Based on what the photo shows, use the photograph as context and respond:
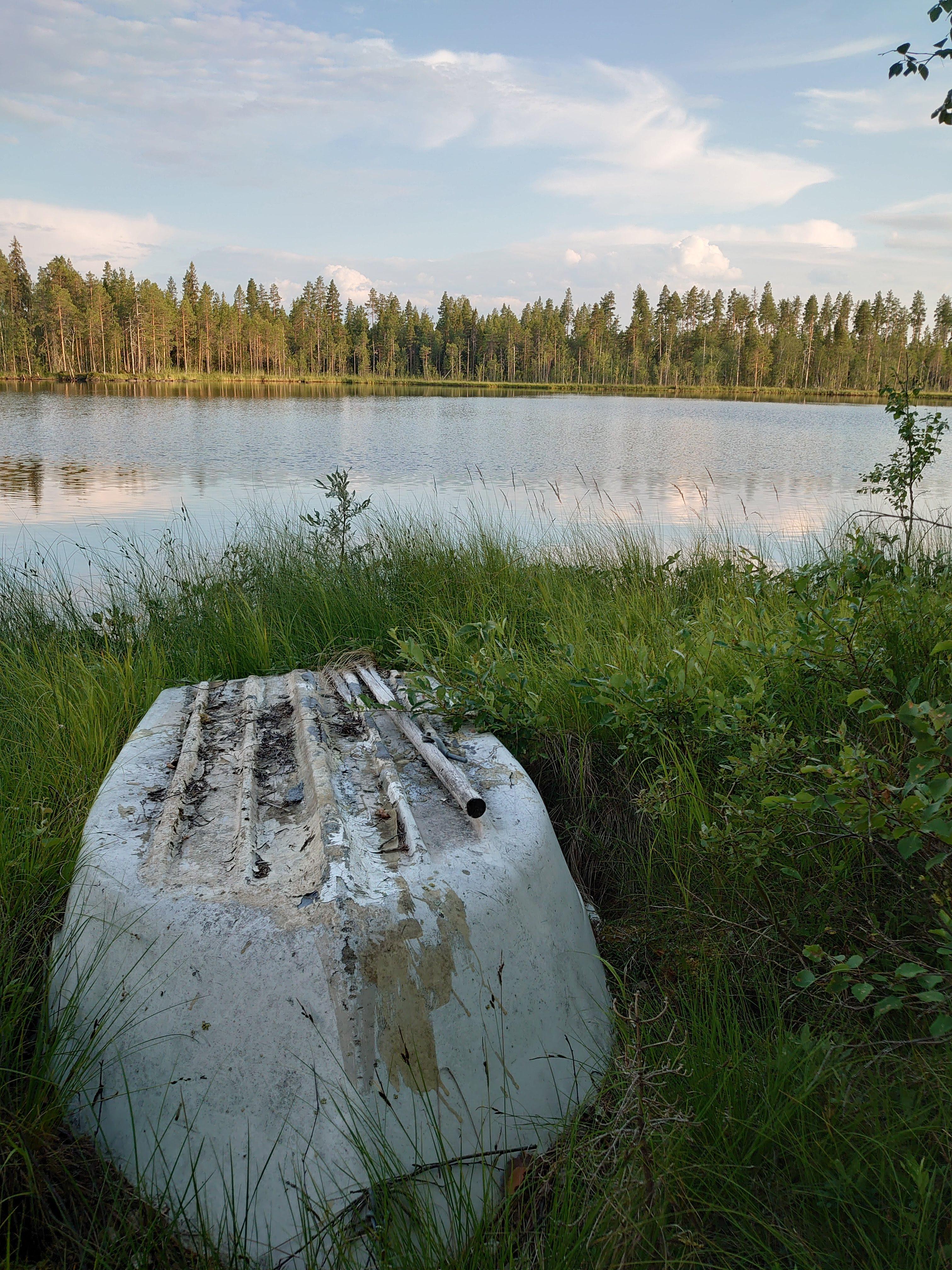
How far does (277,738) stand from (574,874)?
43.3 inches

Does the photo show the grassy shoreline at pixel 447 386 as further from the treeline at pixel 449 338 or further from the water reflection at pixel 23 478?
the water reflection at pixel 23 478

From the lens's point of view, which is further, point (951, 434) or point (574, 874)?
point (951, 434)

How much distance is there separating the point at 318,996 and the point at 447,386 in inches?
3225

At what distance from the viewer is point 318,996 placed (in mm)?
1551

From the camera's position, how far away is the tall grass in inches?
52.6

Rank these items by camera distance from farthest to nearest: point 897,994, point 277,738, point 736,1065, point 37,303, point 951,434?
point 37,303 < point 951,434 < point 277,738 < point 897,994 < point 736,1065

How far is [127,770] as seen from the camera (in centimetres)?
233

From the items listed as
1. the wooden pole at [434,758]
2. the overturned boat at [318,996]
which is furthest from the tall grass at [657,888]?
the wooden pole at [434,758]

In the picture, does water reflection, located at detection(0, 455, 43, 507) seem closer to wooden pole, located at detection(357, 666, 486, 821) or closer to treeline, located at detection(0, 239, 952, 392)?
wooden pole, located at detection(357, 666, 486, 821)

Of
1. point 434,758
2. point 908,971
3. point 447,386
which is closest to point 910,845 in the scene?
point 908,971

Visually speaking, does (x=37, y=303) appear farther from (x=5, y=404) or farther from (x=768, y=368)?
(x=768, y=368)

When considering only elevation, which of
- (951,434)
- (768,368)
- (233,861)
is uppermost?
(768,368)

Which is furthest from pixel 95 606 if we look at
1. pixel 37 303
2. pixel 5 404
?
pixel 37 303

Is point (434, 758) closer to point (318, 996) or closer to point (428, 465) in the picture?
point (318, 996)
